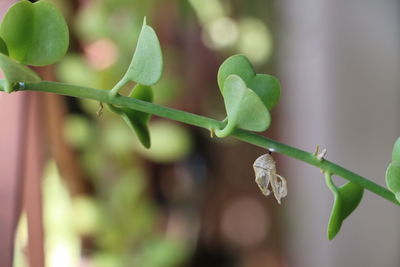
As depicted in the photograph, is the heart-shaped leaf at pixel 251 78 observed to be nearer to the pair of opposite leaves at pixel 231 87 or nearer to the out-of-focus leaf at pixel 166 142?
the pair of opposite leaves at pixel 231 87

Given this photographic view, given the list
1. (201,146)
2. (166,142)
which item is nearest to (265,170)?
(166,142)

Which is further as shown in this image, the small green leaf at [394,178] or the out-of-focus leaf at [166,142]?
the out-of-focus leaf at [166,142]

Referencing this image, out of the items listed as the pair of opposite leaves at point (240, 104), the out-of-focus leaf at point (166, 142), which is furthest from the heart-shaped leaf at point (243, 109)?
the out-of-focus leaf at point (166, 142)

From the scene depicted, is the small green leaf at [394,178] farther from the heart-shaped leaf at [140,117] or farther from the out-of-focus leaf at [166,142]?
the out-of-focus leaf at [166,142]

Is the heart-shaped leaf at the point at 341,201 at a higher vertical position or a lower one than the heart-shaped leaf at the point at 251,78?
lower

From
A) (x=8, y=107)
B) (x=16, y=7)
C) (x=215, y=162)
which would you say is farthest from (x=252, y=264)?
(x=16, y=7)

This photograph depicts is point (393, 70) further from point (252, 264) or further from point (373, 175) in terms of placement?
point (252, 264)
